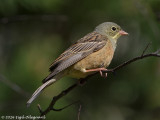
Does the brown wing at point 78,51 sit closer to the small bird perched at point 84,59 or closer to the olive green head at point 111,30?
the small bird perched at point 84,59

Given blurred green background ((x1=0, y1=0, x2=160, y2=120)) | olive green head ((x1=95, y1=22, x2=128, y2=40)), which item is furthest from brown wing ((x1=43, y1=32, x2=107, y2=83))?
blurred green background ((x1=0, y1=0, x2=160, y2=120))

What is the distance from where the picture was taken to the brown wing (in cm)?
564

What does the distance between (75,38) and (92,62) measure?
1.82 meters

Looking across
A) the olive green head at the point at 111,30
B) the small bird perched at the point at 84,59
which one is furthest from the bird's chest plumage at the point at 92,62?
the olive green head at the point at 111,30

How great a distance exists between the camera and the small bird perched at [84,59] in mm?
5614

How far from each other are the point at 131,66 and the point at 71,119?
1.57 m

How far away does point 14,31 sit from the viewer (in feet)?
25.7

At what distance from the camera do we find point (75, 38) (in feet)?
24.9

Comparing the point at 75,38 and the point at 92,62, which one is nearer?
the point at 92,62

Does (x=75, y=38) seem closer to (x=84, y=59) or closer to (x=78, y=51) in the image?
(x=78, y=51)

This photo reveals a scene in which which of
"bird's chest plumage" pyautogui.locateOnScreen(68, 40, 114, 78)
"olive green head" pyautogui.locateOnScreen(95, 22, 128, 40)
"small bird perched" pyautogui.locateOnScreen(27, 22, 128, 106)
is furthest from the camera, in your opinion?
"olive green head" pyautogui.locateOnScreen(95, 22, 128, 40)

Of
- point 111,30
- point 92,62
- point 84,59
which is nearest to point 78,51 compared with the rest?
point 84,59

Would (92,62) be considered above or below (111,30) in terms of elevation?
below

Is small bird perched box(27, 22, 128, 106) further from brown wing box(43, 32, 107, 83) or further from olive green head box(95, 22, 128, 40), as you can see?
olive green head box(95, 22, 128, 40)
